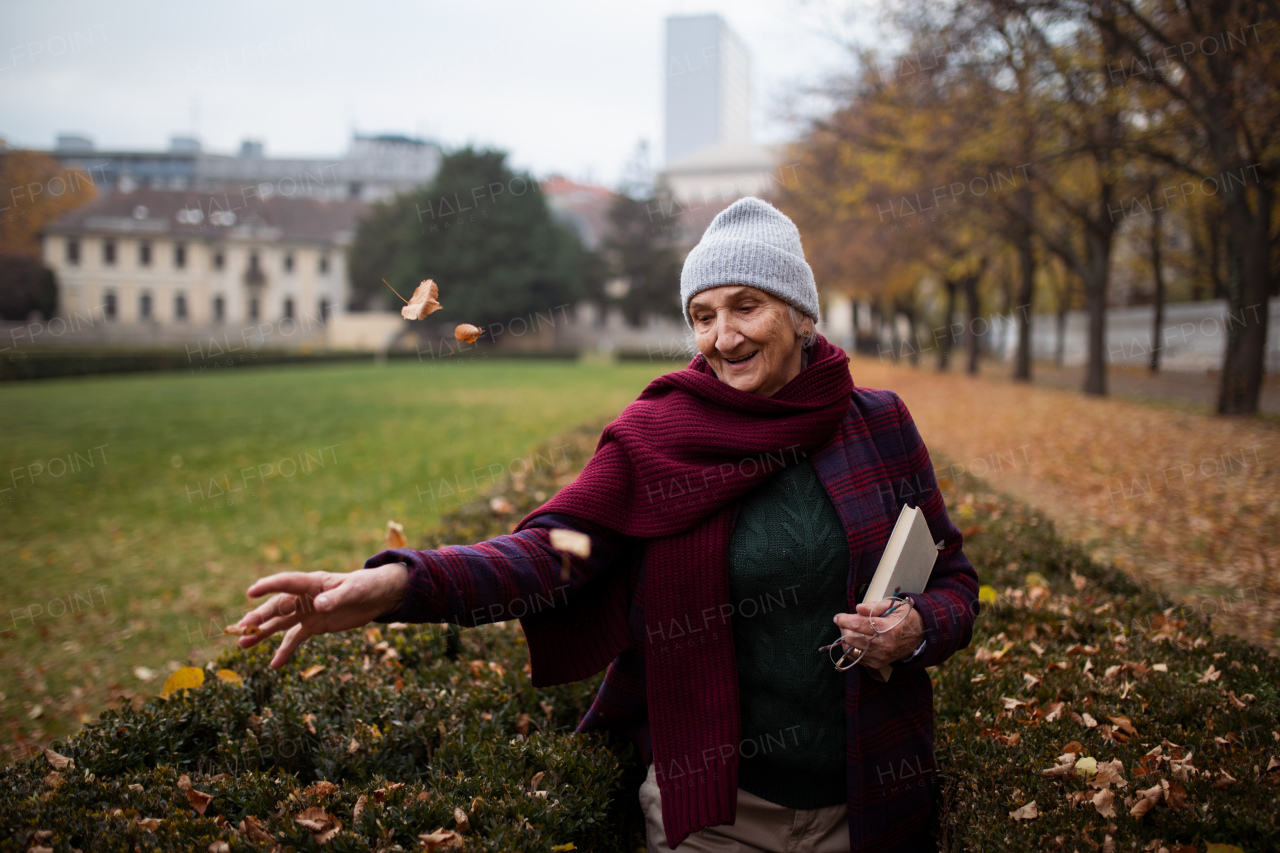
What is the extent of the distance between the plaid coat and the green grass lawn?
448 cm

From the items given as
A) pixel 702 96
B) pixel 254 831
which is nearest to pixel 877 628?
pixel 254 831

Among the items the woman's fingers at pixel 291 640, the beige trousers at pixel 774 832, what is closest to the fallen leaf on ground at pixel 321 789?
the woman's fingers at pixel 291 640

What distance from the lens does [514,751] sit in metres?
2.37

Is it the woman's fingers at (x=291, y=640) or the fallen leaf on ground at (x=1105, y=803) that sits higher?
the woman's fingers at (x=291, y=640)

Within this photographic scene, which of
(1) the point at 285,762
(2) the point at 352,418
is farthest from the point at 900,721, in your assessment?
(2) the point at 352,418

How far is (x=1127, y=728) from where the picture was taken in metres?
2.61

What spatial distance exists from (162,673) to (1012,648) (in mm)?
5463

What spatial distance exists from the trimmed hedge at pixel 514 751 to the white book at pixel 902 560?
1.66 feet

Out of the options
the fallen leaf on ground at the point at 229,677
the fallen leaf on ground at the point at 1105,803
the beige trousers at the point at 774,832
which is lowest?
the beige trousers at the point at 774,832

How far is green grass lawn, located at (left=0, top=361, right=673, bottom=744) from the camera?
6.15 m

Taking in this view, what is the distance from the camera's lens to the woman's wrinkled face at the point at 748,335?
2.17 m

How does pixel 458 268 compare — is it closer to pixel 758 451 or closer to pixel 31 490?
pixel 31 490

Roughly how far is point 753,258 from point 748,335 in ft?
0.66

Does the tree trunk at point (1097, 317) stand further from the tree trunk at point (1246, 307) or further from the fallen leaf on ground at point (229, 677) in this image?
the fallen leaf on ground at point (229, 677)
